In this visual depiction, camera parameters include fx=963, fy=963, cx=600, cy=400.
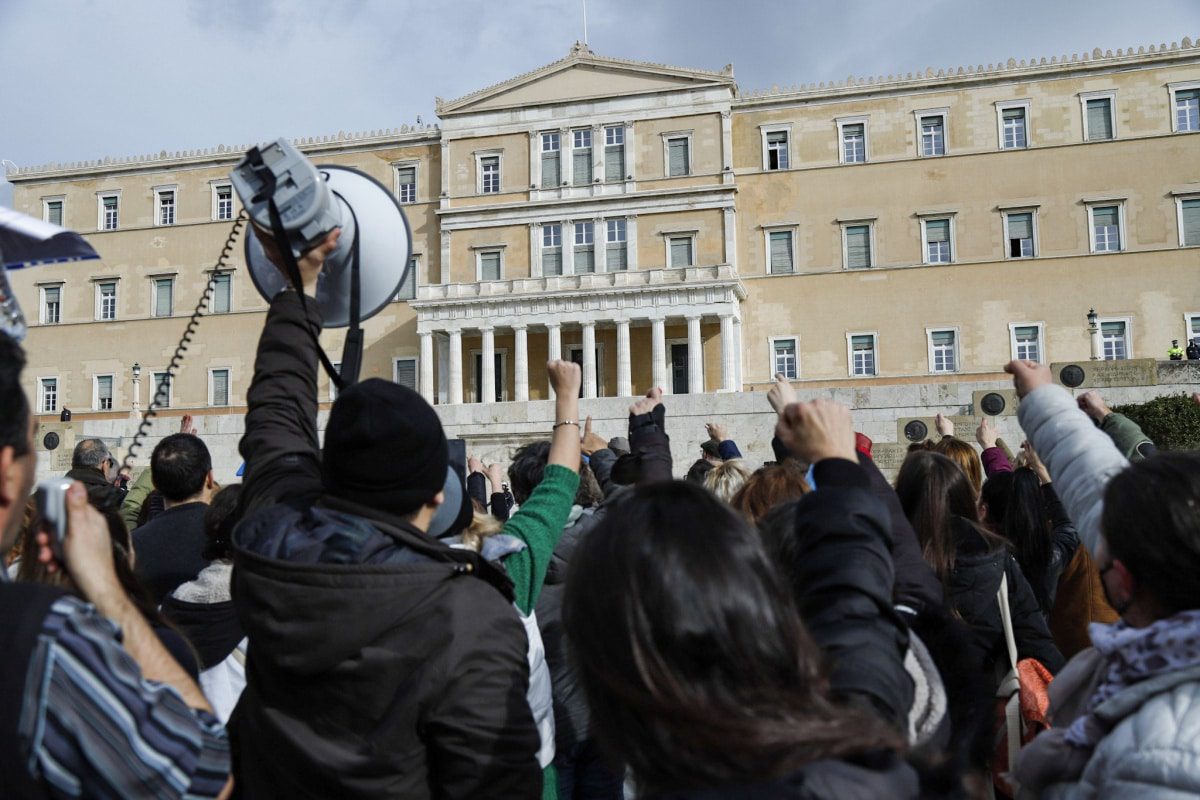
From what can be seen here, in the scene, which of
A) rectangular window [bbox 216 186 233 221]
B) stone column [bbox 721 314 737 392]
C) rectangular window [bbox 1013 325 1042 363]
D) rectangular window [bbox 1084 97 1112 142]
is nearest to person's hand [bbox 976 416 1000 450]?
stone column [bbox 721 314 737 392]

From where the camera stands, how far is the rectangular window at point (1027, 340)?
28.8m

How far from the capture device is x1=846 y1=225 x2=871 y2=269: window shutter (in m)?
30.3

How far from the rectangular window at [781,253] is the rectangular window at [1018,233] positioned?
6451mm

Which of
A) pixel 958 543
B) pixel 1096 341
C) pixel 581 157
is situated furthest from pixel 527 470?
pixel 581 157

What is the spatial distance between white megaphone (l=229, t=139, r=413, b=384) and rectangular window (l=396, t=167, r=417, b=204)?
106 ft

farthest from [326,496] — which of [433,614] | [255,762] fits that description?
[255,762]

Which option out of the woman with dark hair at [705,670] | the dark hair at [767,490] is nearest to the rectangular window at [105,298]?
the dark hair at [767,490]

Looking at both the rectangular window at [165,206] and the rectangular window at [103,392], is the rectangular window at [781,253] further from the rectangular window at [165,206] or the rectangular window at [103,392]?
the rectangular window at [103,392]

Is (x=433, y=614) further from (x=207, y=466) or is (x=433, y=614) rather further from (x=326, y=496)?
(x=207, y=466)

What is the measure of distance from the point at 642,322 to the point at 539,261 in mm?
4366

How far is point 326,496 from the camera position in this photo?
1789 mm

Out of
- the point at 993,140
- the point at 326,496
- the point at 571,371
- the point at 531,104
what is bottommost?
the point at 326,496

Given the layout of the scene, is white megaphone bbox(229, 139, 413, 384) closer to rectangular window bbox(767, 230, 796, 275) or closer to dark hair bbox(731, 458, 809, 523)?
dark hair bbox(731, 458, 809, 523)

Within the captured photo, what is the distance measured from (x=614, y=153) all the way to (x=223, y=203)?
14.7 meters
